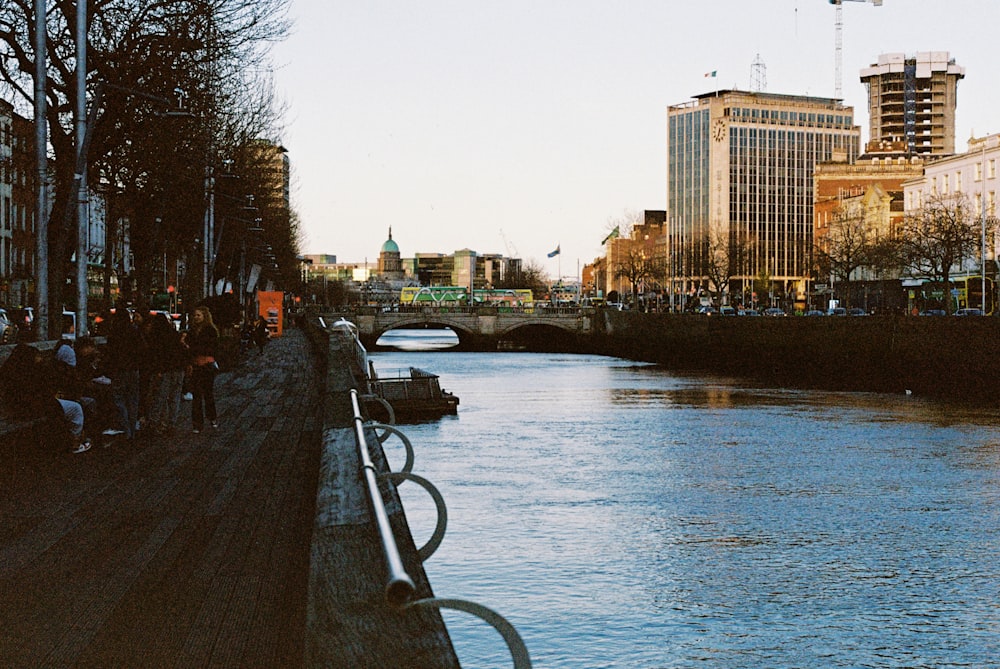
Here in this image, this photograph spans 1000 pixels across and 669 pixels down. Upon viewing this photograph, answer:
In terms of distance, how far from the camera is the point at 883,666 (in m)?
14.8

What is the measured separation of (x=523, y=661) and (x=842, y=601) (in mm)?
12822

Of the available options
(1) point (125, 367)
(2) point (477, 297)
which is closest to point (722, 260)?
(2) point (477, 297)

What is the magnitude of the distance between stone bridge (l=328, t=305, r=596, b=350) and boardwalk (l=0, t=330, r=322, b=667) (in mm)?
109942

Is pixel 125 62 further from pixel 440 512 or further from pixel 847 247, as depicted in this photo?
pixel 847 247

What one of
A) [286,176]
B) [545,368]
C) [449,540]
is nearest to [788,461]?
[449,540]

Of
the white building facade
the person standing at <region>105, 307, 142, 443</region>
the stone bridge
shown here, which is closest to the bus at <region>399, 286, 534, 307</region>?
the stone bridge

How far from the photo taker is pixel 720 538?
73.2 ft

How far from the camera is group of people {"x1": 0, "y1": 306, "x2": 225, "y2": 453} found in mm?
17031

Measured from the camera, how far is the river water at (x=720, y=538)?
15.9 m

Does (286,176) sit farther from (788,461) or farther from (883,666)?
(883,666)

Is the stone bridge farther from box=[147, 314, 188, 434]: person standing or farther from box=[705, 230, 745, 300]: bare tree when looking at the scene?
box=[147, 314, 188, 434]: person standing

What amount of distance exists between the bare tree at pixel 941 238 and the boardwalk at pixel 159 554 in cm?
6224

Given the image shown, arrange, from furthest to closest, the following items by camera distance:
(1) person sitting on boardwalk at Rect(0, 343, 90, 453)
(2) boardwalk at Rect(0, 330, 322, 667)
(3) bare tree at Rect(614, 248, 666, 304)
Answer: (3) bare tree at Rect(614, 248, 666, 304), (1) person sitting on boardwalk at Rect(0, 343, 90, 453), (2) boardwalk at Rect(0, 330, 322, 667)

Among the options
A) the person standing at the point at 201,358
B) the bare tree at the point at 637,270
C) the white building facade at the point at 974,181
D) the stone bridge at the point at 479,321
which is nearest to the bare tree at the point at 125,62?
the person standing at the point at 201,358
